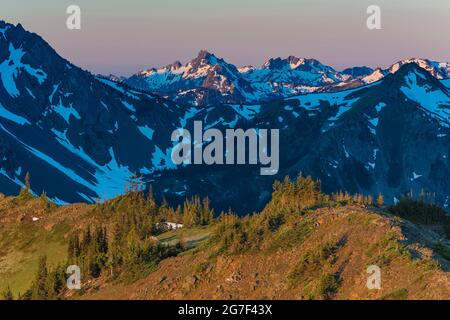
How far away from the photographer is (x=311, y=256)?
208 ft

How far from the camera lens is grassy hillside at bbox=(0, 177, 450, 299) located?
57438 mm

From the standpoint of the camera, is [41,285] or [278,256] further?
[41,285]

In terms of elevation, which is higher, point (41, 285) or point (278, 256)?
point (278, 256)

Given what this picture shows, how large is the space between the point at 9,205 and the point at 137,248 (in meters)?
73.0

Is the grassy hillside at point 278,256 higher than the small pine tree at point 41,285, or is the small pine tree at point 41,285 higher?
the grassy hillside at point 278,256

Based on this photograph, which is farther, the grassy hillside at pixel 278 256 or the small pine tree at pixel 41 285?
the small pine tree at pixel 41 285

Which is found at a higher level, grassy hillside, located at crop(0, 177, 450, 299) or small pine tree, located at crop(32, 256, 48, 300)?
grassy hillside, located at crop(0, 177, 450, 299)

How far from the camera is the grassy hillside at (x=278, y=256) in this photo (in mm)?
57438

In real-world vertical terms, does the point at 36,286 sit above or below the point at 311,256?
below

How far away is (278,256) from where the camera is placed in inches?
2677

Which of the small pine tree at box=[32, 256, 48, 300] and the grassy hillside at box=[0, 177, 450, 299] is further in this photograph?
the small pine tree at box=[32, 256, 48, 300]

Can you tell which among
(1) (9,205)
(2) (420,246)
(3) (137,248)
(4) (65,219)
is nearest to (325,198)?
(3) (137,248)
